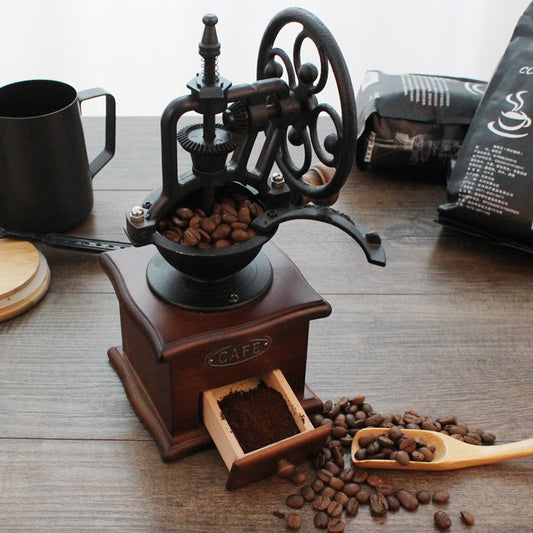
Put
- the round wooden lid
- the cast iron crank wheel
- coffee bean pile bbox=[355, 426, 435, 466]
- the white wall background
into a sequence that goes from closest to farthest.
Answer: the cast iron crank wheel
coffee bean pile bbox=[355, 426, 435, 466]
the round wooden lid
the white wall background

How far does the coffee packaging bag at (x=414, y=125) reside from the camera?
1.42 meters

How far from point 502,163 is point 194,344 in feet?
2.19

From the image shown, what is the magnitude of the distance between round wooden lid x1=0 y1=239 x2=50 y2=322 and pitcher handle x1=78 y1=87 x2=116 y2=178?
0.65 feet

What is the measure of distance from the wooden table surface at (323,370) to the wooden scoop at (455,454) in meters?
0.01

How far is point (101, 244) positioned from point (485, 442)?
67 centimetres

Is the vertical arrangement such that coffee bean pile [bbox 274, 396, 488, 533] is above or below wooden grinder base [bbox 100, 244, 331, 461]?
below

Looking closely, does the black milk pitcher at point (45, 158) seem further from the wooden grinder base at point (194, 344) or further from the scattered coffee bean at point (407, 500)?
the scattered coffee bean at point (407, 500)

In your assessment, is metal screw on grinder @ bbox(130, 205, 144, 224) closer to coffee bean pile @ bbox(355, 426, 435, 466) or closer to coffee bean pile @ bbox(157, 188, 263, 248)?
coffee bean pile @ bbox(157, 188, 263, 248)

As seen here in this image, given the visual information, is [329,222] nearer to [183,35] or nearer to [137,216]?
[137,216]

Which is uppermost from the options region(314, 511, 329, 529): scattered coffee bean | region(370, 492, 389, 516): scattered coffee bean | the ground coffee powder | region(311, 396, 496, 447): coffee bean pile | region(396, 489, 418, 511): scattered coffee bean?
the ground coffee powder

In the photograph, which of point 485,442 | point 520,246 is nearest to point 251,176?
point 485,442

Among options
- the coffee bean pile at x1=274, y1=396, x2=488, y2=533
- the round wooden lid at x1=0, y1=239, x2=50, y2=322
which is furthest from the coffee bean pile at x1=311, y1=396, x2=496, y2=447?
the round wooden lid at x1=0, y1=239, x2=50, y2=322

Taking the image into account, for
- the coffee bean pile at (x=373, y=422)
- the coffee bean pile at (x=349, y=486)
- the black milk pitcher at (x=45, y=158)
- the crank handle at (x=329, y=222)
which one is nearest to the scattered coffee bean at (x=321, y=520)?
the coffee bean pile at (x=349, y=486)

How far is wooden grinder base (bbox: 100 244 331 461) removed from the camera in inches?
35.8
